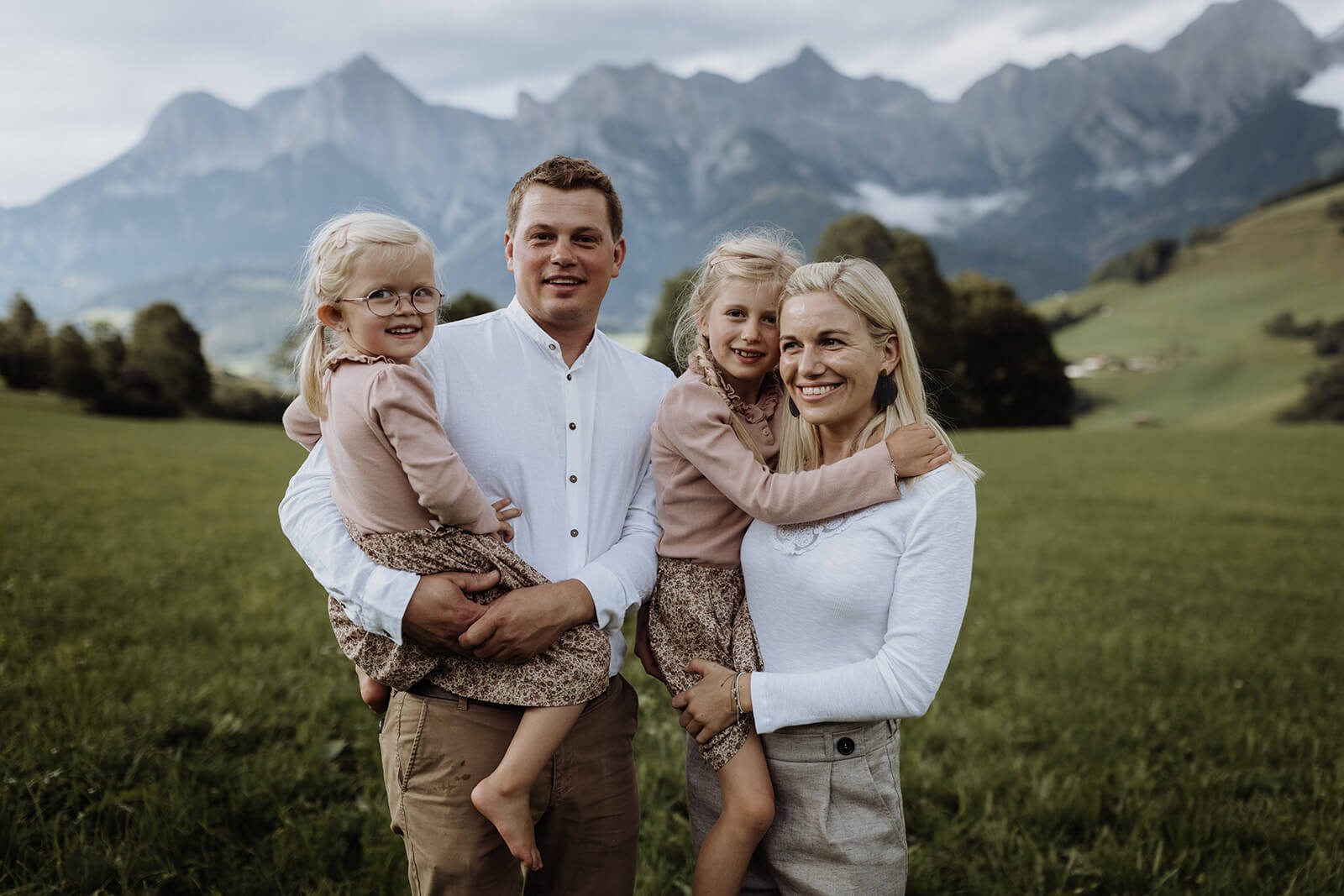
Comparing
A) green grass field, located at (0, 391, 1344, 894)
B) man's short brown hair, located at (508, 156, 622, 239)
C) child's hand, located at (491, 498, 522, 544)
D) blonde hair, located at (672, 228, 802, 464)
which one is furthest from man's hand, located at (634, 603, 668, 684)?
green grass field, located at (0, 391, 1344, 894)

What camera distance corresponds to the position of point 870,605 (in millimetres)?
2434

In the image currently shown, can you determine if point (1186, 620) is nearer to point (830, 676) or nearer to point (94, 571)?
point (830, 676)

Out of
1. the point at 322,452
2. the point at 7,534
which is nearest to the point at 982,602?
the point at 322,452

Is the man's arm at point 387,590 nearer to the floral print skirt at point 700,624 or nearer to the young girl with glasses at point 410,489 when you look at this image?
the young girl with glasses at point 410,489

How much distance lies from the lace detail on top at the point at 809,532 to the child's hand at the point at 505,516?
0.83 meters

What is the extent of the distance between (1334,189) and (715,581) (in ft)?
590

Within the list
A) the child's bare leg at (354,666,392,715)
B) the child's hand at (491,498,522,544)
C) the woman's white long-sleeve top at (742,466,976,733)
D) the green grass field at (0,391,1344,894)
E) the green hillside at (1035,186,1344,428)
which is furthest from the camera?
the green hillside at (1035,186,1344,428)

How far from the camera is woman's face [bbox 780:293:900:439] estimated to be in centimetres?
249

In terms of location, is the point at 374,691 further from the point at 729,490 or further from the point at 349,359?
the point at 729,490

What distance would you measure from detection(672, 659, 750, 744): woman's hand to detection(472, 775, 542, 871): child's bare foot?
55cm

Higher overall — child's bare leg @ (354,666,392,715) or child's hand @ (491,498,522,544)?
child's hand @ (491,498,522,544)

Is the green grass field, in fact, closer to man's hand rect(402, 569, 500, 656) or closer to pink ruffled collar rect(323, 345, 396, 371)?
man's hand rect(402, 569, 500, 656)

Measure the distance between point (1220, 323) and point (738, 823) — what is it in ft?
377

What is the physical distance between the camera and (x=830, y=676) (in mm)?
2439
